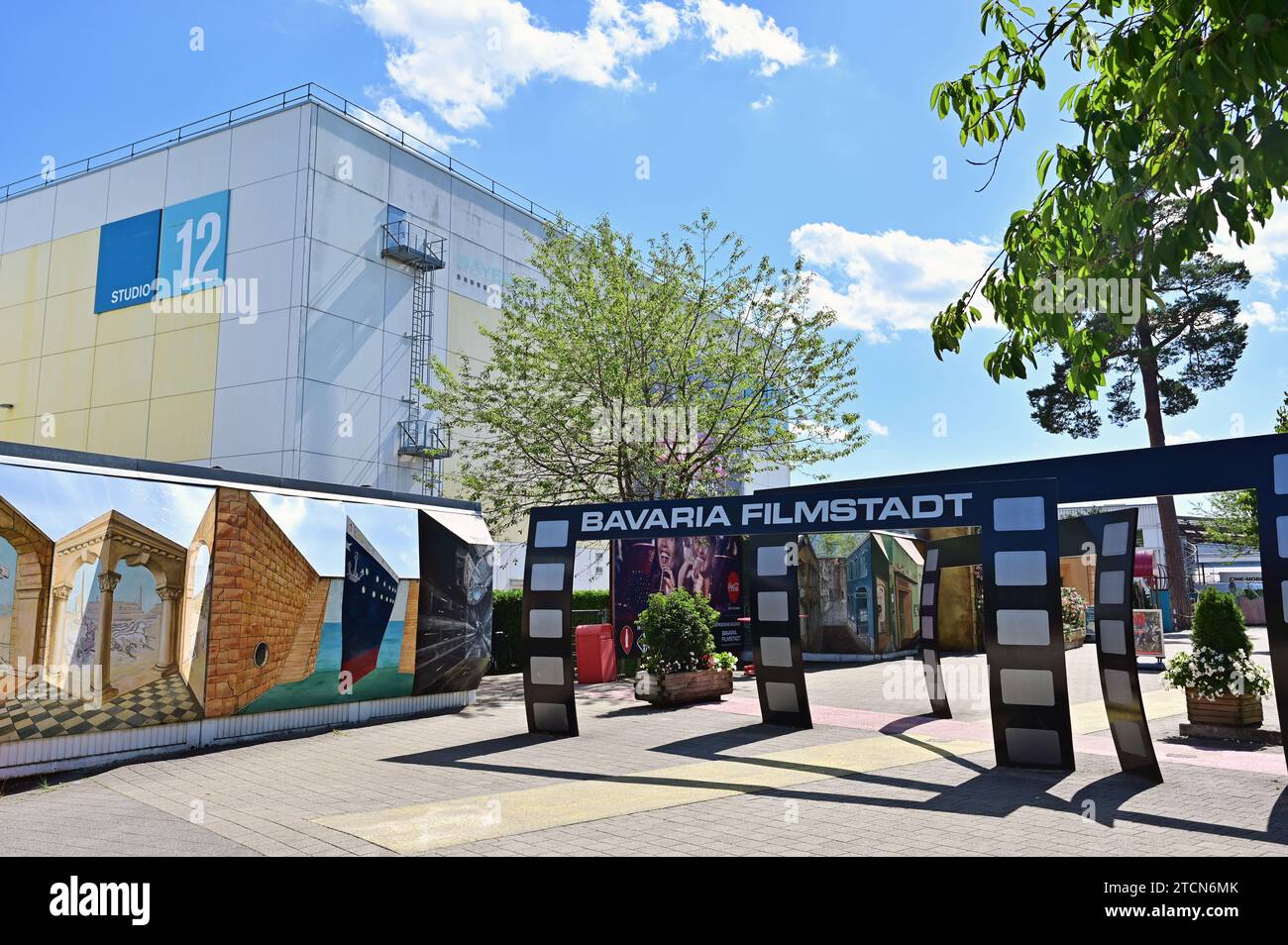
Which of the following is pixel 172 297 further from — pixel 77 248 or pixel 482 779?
pixel 482 779

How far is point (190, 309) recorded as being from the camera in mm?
27188

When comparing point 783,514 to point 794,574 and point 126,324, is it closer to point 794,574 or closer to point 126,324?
point 794,574

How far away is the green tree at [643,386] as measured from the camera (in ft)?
67.8

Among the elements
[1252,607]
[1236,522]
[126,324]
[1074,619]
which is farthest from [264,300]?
[1252,607]

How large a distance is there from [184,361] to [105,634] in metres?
20.1

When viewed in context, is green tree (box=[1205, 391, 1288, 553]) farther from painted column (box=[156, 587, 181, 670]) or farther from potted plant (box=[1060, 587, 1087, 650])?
painted column (box=[156, 587, 181, 670])

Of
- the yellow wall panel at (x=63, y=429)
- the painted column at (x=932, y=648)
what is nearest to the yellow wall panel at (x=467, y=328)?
the yellow wall panel at (x=63, y=429)

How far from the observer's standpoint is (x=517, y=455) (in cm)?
2117

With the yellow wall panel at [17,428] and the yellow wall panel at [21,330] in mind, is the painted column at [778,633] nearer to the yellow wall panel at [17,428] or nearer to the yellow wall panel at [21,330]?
the yellow wall panel at [17,428]

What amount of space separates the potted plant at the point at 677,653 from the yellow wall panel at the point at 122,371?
2088cm

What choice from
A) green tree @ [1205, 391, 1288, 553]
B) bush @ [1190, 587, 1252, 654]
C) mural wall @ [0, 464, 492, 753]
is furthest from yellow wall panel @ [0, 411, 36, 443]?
green tree @ [1205, 391, 1288, 553]

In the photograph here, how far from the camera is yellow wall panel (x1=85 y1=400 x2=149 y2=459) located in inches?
1093

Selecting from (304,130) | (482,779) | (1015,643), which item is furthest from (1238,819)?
(304,130)
